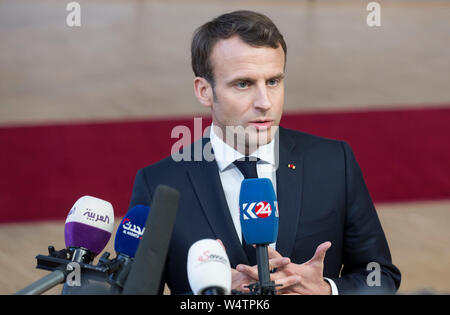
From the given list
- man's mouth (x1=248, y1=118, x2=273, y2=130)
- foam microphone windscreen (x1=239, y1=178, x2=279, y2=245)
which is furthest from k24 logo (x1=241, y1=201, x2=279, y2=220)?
man's mouth (x1=248, y1=118, x2=273, y2=130)

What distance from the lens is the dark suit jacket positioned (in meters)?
2.09

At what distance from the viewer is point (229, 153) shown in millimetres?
2172

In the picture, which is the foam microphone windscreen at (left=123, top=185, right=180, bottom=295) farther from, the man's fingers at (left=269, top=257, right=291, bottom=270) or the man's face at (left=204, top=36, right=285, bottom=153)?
the man's face at (left=204, top=36, right=285, bottom=153)

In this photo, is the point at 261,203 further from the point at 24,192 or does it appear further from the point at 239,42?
the point at 24,192

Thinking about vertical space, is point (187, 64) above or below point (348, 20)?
below

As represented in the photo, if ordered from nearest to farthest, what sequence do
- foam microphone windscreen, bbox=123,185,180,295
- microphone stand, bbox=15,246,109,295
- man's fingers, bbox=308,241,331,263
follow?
foam microphone windscreen, bbox=123,185,180,295
microphone stand, bbox=15,246,109,295
man's fingers, bbox=308,241,331,263

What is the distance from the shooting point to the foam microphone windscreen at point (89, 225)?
1782 mm

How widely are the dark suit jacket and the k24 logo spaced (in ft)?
1.24

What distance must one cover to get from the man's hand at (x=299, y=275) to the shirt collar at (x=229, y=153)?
39 centimetres

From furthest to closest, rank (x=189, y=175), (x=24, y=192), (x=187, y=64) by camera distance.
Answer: (x=187, y=64) → (x=24, y=192) → (x=189, y=175)

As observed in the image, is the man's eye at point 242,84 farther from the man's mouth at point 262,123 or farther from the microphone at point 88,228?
the microphone at point 88,228

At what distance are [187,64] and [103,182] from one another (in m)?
3.16

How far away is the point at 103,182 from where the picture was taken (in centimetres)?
474

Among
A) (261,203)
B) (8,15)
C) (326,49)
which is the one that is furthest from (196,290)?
(8,15)
